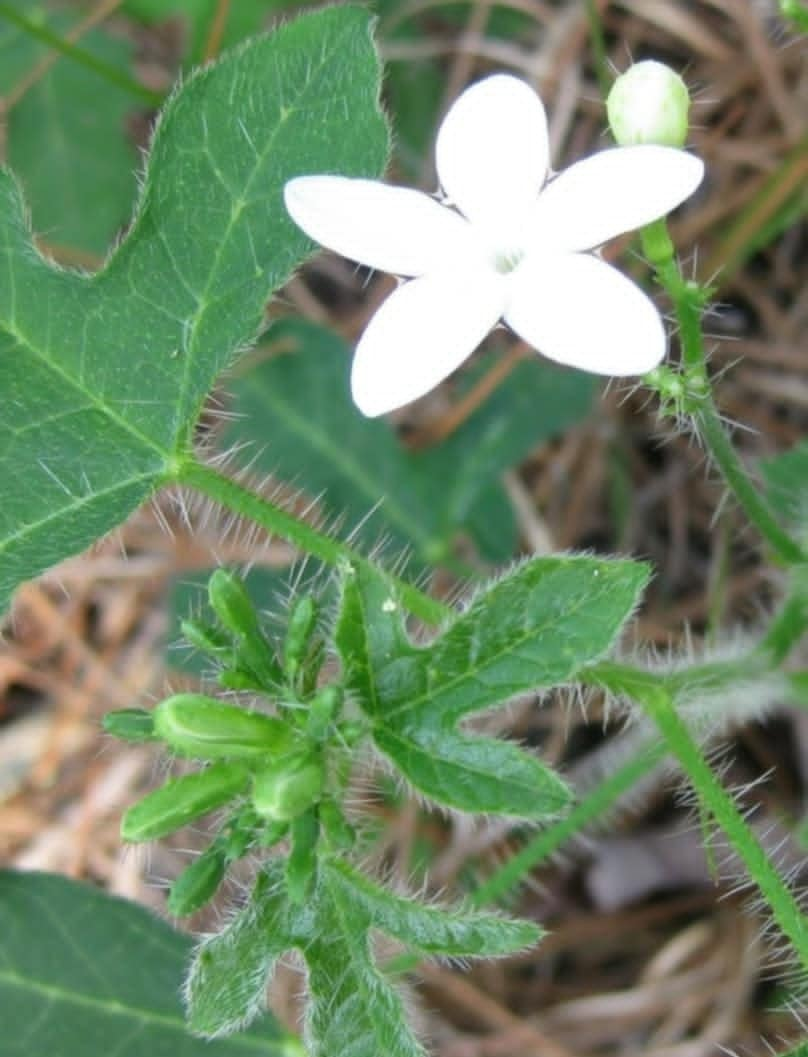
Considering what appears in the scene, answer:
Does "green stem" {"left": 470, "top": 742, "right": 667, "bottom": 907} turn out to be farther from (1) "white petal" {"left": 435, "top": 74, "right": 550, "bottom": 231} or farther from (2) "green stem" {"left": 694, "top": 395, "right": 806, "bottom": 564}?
(1) "white petal" {"left": 435, "top": 74, "right": 550, "bottom": 231}

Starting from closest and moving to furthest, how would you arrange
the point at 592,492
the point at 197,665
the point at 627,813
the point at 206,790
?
the point at 206,790, the point at 197,665, the point at 627,813, the point at 592,492

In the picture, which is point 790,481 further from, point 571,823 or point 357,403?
point 357,403

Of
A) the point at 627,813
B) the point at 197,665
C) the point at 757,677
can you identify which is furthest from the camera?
the point at 627,813

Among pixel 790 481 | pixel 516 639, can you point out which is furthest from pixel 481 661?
pixel 790 481

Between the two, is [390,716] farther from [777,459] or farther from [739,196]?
[739,196]

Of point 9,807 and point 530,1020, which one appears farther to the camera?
point 9,807

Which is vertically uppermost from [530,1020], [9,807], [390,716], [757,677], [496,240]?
[496,240]

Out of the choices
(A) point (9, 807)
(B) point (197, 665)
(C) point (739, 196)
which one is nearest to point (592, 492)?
(C) point (739, 196)
